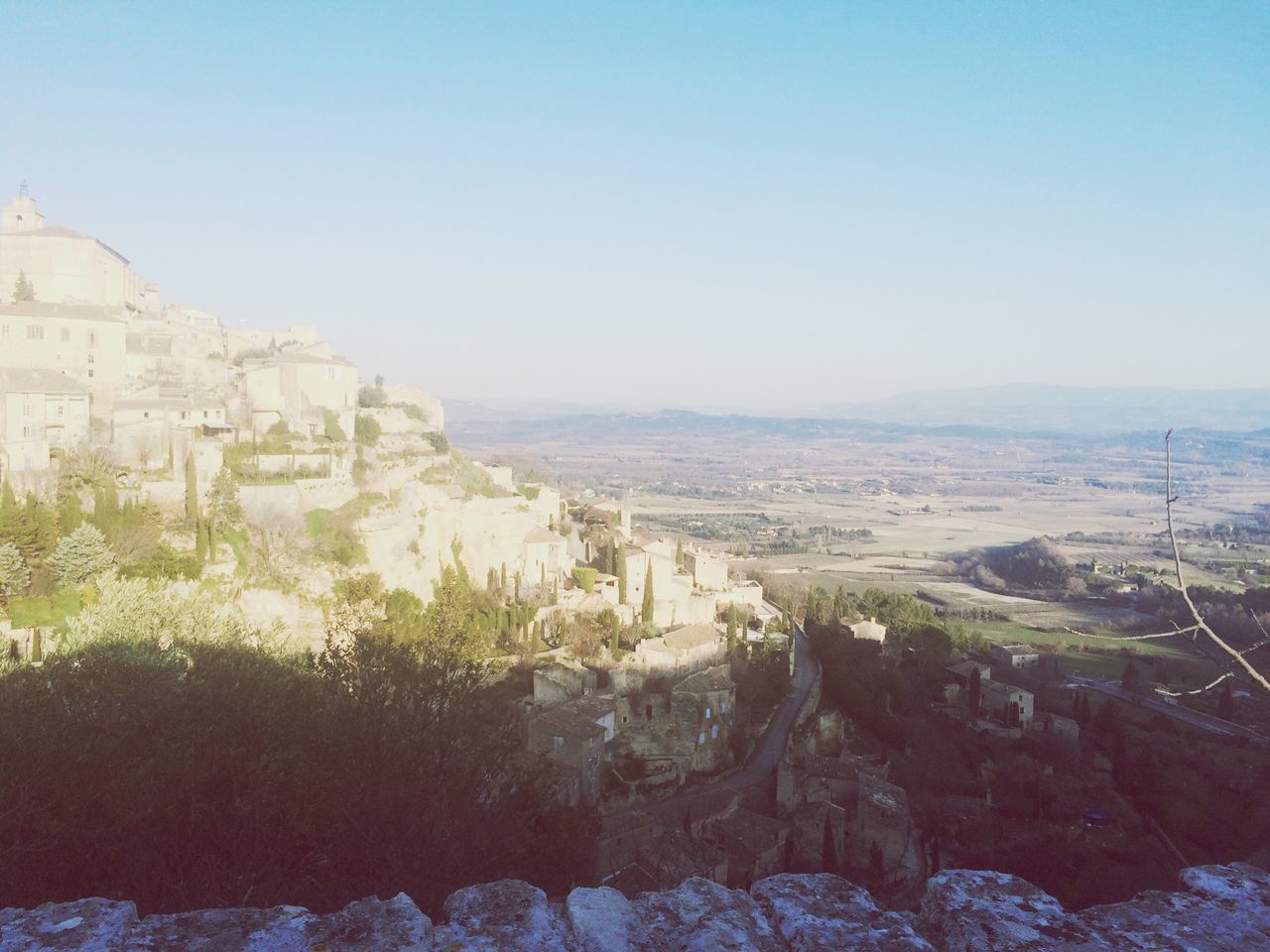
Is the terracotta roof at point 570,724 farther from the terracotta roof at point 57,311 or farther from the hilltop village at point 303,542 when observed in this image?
the terracotta roof at point 57,311

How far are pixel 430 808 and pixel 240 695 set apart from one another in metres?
5.76

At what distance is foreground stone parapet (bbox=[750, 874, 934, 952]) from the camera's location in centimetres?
263

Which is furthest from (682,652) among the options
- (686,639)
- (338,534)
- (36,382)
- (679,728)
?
(36,382)

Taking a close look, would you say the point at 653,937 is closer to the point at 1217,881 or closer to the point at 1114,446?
the point at 1217,881

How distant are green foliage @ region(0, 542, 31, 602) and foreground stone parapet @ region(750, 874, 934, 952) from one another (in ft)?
71.1

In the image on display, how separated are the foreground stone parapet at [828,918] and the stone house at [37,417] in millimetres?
26793

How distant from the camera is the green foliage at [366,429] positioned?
3281 cm

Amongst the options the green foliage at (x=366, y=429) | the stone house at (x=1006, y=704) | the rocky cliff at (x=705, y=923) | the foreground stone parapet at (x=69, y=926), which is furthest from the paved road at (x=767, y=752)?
the green foliage at (x=366, y=429)

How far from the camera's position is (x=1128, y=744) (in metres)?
30.4

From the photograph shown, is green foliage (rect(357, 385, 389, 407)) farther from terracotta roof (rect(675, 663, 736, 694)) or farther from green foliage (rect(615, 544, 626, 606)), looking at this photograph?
terracotta roof (rect(675, 663, 736, 694))

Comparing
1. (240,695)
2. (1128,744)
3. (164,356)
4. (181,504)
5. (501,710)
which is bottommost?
(1128,744)

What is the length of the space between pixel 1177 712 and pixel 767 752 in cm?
2619

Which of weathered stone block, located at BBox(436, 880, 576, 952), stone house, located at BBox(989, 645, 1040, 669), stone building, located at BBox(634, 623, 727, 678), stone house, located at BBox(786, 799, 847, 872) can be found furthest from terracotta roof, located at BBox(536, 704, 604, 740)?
stone house, located at BBox(989, 645, 1040, 669)

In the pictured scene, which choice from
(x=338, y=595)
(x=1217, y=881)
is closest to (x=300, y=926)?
(x=1217, y=881)
